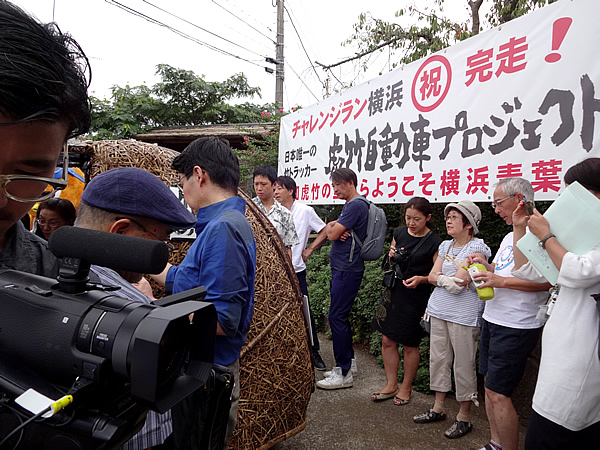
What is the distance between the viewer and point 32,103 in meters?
0.82

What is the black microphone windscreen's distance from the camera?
0.74 meters

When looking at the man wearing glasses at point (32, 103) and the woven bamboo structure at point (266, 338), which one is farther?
the woven bamboo structure at point (266, 338)

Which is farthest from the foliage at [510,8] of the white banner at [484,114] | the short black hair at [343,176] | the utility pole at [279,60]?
the utility pole at [279,60]

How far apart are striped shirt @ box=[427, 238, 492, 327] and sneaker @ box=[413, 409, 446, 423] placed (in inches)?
34.1

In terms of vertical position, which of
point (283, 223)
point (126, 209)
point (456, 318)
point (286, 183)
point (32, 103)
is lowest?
point (456, 318)

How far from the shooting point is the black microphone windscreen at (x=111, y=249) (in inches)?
29.3

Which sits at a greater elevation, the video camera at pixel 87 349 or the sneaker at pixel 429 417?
the video camera at pixel 87 349

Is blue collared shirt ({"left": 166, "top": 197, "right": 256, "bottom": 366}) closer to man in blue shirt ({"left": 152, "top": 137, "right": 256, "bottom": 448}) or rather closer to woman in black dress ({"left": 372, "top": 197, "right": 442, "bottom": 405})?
man in blue shirt ({"left": 152, "top": 137, "right": 256, "bottom": 448})

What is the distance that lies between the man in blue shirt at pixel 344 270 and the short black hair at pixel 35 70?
10.9 ft

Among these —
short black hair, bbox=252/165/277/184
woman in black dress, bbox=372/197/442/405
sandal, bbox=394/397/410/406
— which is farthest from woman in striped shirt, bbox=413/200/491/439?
short black hair, bbox=252/165/277/184

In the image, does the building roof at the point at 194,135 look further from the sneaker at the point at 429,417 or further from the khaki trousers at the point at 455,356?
the sneaker at the point at 429,417

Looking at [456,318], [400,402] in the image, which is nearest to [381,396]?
[400,402]

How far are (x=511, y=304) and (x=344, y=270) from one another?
1.70 meters

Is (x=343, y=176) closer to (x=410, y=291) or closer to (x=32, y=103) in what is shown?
(x=410, y=291)
